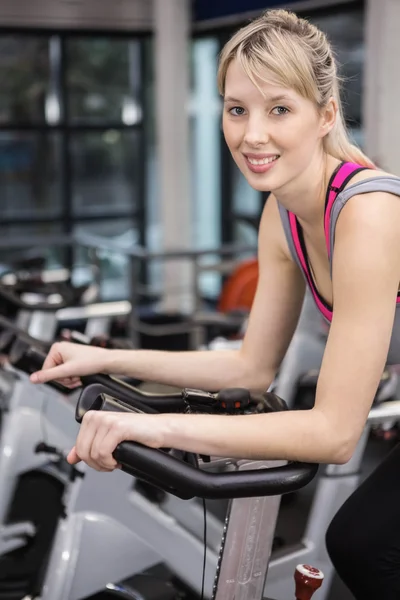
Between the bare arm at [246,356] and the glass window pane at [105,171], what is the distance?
5530 millimetres

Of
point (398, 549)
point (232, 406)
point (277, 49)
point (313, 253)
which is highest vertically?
point (277, 49)

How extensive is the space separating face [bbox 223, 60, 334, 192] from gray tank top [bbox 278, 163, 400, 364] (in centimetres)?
6

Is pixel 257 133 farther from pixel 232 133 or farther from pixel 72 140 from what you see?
pixel 72 140

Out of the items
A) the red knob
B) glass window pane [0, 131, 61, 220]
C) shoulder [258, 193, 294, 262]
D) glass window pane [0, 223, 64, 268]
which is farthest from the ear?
glass window pane [0, 131, 61, 220]

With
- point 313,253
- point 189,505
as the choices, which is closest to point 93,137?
point 189,505

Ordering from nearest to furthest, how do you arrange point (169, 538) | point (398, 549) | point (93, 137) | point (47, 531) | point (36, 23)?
point (398, 549), point (169, 538), point (47, 531), point (36, 23), point (93, 137)

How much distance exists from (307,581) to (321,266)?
0.49 metres

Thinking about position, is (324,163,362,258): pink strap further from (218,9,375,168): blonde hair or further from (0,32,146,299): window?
(0,32,146,299): window

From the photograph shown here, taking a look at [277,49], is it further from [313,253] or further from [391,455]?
[391,455]

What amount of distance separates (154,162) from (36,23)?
147cm

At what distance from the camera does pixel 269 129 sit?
1.16 m

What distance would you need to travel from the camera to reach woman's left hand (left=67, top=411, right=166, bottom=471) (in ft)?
3.47

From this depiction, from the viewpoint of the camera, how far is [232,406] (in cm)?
123

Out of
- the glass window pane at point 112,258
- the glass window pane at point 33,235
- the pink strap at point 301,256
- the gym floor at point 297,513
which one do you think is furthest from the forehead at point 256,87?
the glass window pane at point 112,258
